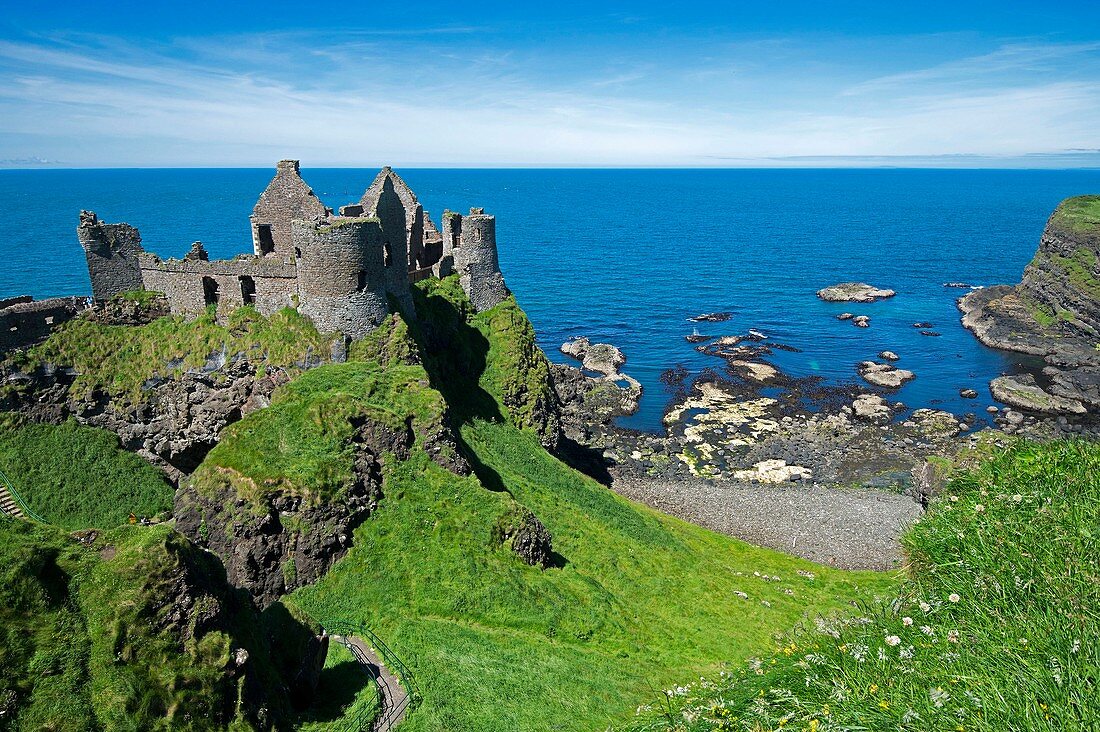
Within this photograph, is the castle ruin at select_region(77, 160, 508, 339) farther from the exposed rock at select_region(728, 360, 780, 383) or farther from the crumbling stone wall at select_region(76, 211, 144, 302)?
the exposed rock at select_region(728, 360, 780, 383)

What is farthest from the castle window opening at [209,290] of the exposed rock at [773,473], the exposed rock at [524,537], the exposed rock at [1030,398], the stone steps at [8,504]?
the exposed rock at [1030,398]

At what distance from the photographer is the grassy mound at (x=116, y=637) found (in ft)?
36.7

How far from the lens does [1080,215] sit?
12131 centimetres

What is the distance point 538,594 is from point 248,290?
23.8m

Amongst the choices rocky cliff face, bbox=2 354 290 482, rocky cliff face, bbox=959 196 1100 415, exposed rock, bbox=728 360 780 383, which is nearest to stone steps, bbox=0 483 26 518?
rocky cliff face, bbox=2 354 290 482

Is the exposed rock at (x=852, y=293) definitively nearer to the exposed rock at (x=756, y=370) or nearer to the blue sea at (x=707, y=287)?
the blue sea at (x=707, y=287)

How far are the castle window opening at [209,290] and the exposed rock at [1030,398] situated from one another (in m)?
82.1

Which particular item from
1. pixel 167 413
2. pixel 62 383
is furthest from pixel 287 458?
pixel 62 383

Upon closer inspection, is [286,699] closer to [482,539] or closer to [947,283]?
[482,539]

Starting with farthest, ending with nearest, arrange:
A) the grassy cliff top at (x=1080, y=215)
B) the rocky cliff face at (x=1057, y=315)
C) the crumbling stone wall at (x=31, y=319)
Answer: the grassy cliff top at (x=1080, y=215) → the rocky cliff face at (x=1057, y=315) → the crumbling stone wall at (x=31, y=319)

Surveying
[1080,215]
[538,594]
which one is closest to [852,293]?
[1080,215]

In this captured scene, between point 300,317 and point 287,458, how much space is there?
1102 centimetres

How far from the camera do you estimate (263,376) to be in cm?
3462

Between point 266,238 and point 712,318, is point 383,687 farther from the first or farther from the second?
point 712,318
